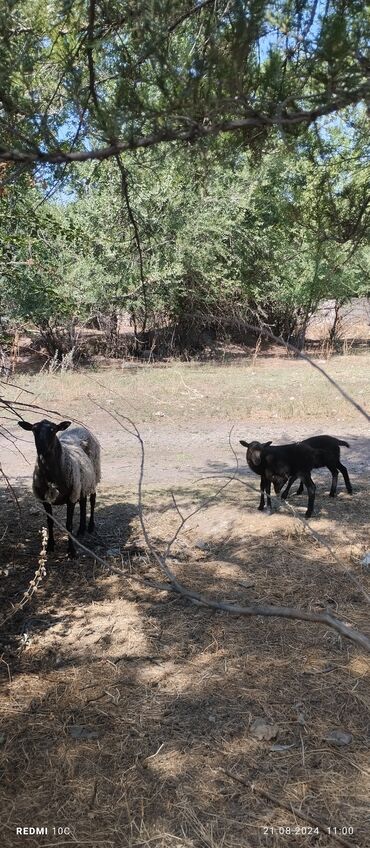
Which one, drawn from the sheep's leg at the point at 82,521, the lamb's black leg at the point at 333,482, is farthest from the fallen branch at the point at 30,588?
the lamb's black leg at the point at 333,482

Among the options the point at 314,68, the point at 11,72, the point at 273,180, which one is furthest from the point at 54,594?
the point at 273,180

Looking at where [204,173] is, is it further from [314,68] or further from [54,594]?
[54,594]

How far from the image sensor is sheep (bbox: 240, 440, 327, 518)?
255 inches

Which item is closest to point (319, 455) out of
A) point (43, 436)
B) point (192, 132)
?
point (43, 436)

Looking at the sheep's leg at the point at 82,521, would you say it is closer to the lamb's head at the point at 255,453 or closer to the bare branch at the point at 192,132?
the lamb's head at the point at 255,453

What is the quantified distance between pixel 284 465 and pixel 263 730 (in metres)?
3.68

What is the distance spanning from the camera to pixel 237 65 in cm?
284

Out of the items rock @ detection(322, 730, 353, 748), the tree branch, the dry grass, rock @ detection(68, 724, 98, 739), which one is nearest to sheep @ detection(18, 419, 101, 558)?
rock @ detection(68, 724, 98, 739)

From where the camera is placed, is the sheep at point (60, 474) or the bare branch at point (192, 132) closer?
the bare branch at point (192, 132)

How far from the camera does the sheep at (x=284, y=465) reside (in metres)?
6.47

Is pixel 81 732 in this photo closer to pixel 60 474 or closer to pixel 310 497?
pixel 60 474

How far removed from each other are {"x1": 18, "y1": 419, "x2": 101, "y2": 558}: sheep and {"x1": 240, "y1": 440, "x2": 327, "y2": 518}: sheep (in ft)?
5.77

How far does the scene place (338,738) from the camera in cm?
299

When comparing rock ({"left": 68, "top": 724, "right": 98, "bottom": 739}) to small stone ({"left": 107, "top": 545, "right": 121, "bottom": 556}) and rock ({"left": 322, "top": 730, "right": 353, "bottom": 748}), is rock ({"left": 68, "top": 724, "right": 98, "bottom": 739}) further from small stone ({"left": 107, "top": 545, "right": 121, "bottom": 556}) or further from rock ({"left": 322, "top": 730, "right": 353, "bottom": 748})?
small stone ({"left": 107, "top": 545, "right": 121, "bottom": 556})
